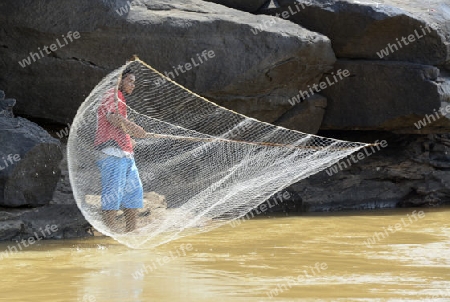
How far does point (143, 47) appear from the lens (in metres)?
9.38

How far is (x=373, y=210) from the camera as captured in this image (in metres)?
10.7

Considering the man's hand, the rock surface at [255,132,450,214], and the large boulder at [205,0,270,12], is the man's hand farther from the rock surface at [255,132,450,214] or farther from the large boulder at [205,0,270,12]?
the large boulder at [205,0,270,12]

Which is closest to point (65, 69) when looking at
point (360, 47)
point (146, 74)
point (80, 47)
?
point (80, 47)

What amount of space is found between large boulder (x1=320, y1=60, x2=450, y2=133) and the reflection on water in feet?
7.87

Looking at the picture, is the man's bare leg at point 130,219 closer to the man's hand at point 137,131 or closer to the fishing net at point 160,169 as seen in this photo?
the fishing net at point 160,169

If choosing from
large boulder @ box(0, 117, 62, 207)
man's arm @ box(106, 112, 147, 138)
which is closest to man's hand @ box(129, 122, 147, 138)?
man's arm @ box(106, 112, 147, 138)

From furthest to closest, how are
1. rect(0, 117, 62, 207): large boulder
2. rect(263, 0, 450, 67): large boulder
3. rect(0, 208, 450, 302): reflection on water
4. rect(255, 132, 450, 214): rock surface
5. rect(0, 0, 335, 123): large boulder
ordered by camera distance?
1. rect(255, 132, 450, 214): rock surface
2. rect(263, 0, 450, 67): large boulder
3. rect(0, 0, 335, 123): large boulder
4. rect(0, 117, 62, 207): large boulder
5. rect(0, 208, 450, 302): reflection on water

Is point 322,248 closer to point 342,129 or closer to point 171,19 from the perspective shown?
point 171,19

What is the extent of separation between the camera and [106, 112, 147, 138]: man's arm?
23.2ft

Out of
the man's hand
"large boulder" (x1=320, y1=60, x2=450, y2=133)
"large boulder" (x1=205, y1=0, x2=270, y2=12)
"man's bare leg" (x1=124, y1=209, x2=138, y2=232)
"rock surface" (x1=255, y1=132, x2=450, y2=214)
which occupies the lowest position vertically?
"rock surface" (x1=255, y1=132, x2=450, y2=214)

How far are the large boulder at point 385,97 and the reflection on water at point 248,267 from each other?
7.87 ft

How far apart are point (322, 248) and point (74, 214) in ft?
8.28

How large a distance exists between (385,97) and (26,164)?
512 cm

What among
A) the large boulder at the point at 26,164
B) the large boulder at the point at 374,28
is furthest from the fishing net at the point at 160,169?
the large boulder at the point at 374,28
